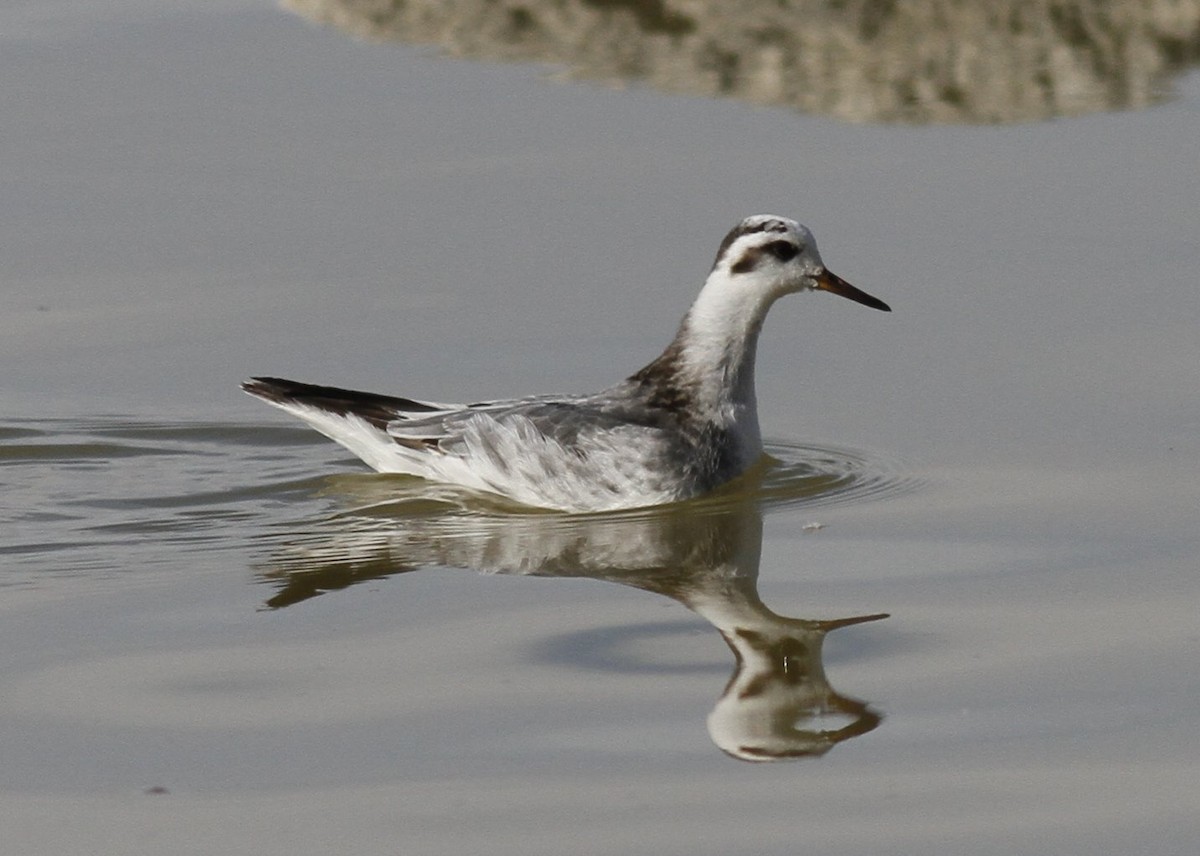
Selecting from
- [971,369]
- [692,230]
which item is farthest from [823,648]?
[692,230]

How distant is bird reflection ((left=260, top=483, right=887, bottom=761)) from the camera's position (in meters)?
8.06

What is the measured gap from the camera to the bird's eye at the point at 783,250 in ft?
38.4

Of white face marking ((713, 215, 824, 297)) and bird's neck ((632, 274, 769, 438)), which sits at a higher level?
white face marking ((713, 215, 824, 297))

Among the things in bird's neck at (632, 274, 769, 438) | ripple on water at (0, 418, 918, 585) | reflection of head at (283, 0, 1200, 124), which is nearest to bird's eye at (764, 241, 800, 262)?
bird's neck at (632, 274, 769, 438)

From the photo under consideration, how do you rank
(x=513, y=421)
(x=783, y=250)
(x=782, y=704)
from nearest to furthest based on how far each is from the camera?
(x=782, y=704) < (x=513, y=421) < (x=783, y=250)

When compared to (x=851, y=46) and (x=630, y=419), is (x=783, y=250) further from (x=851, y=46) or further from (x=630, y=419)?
(x=851, y=46)

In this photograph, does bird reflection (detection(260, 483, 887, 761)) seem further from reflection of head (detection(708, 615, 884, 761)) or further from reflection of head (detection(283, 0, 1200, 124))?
reflection of head (detection(283, 0, 1200, 124))

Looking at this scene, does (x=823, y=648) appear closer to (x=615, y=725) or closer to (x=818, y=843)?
(x=615, y=725)

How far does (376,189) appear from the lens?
1502 cm

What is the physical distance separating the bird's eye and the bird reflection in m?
1.29

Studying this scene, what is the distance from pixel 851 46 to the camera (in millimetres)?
17750

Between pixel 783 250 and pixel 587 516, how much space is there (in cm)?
180

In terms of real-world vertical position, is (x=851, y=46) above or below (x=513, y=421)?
above

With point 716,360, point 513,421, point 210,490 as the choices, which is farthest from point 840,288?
point 210,490
